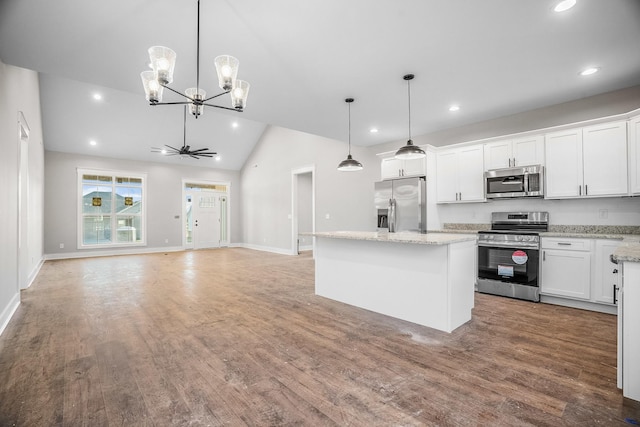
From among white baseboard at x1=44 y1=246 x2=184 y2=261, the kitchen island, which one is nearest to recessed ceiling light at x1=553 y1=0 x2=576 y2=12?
the kitchen island

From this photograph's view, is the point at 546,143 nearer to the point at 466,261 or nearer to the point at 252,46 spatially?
the point at 466,261

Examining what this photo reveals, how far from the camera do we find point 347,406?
5.71ft

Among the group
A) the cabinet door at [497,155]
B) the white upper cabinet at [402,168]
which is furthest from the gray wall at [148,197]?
the cabinet door at [497,155]

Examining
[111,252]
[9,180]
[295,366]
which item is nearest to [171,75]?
[295,366]

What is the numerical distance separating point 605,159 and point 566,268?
1399 mm

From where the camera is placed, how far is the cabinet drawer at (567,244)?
3.53m

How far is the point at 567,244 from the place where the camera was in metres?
3.66

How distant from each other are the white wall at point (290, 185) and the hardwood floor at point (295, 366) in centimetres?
339

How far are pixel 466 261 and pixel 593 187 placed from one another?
213cm

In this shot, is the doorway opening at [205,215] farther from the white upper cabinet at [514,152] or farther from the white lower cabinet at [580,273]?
the white lower cabinet at [580,273]

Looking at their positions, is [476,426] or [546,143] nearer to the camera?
[476,426]

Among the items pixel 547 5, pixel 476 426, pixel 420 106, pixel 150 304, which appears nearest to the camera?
pixel 476 426

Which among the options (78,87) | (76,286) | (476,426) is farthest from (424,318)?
(78,87)

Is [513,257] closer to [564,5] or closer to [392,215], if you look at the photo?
[392,215]
